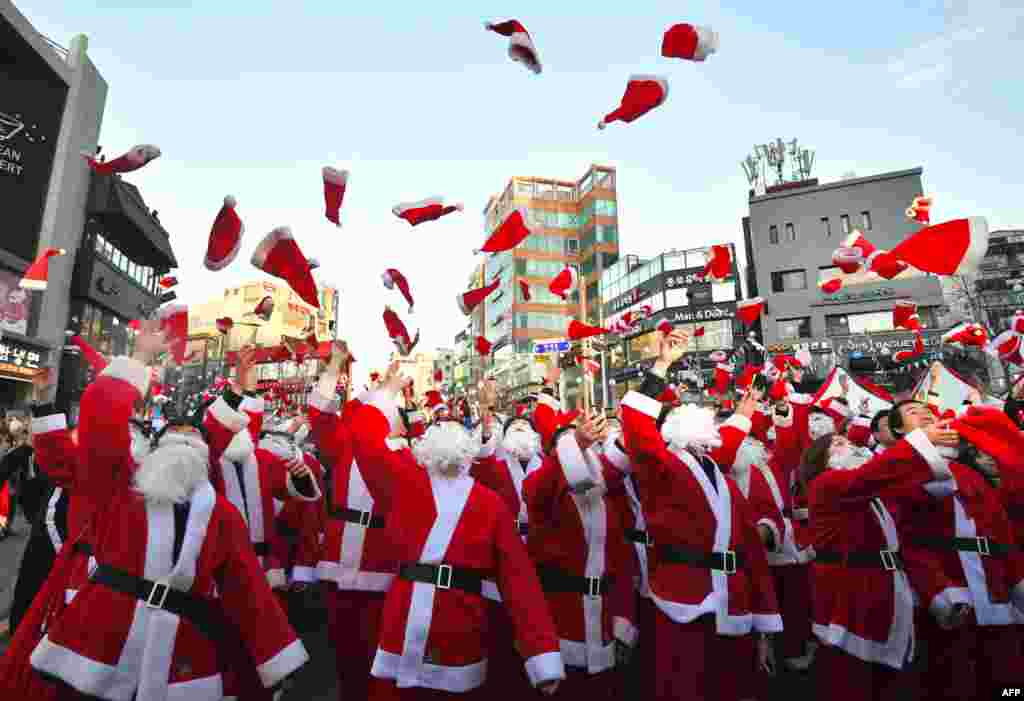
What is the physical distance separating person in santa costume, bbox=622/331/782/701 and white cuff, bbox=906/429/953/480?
1.04m

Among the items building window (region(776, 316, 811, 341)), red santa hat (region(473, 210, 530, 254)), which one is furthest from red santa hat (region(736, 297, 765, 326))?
building window (region(776, 316, 811, 341))

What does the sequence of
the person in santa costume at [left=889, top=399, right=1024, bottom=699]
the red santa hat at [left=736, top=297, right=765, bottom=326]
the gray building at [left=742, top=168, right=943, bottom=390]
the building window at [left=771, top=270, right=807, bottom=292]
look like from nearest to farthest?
the person in santa costume at [left=889, top=399, right=1024, bottom=699] < the red santa hat at [left=736, top=297, right=765, bottom=326] < the gray building at [left=742, top=168, right=943, bottom=390] < the building window at [left=771, top=270, right=807, bottom=292]

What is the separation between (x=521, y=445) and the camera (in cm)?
577

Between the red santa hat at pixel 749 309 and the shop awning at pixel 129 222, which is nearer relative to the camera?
the red santa hat at pixel 749 309

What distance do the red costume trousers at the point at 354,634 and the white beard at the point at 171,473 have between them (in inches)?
79.1

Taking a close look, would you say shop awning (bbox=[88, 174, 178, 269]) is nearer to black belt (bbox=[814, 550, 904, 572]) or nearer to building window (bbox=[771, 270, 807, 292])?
black belt (bbox=[814, 550, 904, 572])

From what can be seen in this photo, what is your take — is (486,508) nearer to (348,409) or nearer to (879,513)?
(348,409)

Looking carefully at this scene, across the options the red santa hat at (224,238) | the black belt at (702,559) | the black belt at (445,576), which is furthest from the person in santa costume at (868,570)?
the red santa hat at (224,238)

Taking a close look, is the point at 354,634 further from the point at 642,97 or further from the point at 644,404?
the point at 642,97

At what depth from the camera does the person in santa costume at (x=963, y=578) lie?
3.56 meters

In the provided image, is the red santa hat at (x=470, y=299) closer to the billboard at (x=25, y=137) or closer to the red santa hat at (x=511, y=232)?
the red santa hat at (x=511, y=232)

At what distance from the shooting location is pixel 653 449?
367cm

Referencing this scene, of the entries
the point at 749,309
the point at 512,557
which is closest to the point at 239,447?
the point at 512,557

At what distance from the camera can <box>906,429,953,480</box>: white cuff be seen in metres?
3.09
